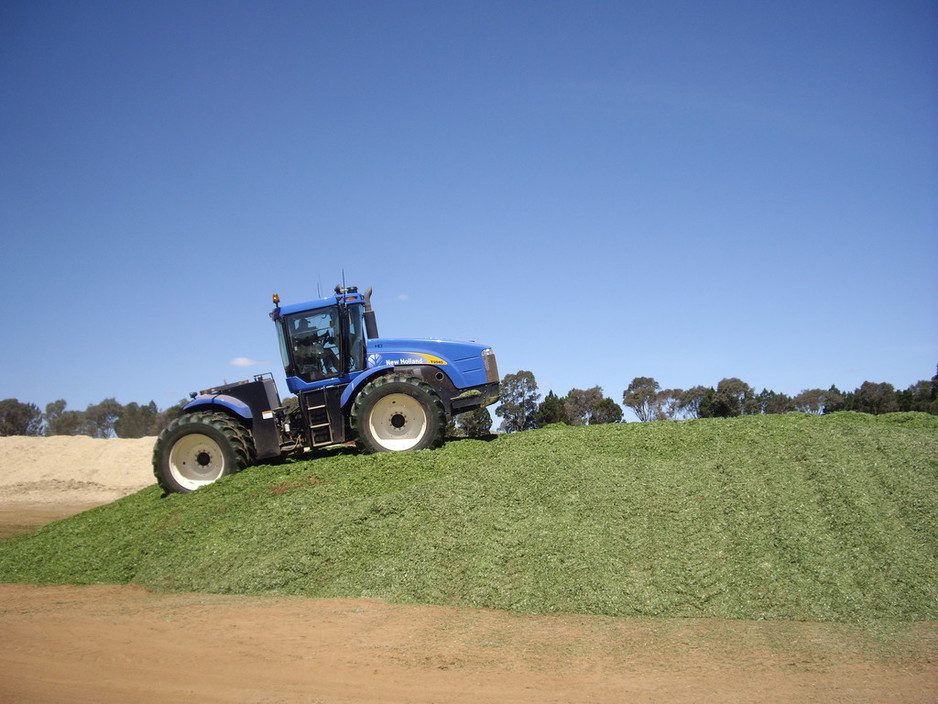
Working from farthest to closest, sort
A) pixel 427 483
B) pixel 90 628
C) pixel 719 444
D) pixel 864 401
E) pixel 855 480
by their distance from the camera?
pixel 864 401 → pixel 719 444 → pixel 427 483 → pixel 855 480 → pixel 90 628

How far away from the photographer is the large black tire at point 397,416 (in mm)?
10023

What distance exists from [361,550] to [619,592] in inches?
103

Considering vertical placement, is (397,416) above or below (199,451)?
above

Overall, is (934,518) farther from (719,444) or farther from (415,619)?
(415,619)

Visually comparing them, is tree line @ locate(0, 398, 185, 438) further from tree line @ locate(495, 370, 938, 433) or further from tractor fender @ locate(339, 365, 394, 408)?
tractor fender @ locate(339, 365, 394, 408)

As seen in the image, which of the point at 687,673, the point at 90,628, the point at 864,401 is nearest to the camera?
the point at 687,673

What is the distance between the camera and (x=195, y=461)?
10.3m

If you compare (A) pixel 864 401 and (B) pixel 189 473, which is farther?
(A) pixel 864 401

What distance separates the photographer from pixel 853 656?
17.7 feet

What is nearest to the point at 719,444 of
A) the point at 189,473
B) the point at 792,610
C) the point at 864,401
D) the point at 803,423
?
the point at 803,423

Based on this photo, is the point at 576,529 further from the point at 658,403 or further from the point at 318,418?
the point at 658,403

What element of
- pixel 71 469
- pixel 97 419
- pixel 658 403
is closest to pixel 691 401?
pixel 658 403

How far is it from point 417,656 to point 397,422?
4925 mm

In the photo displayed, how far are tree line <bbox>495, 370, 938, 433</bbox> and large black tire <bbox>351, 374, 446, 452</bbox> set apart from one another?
16.2 metres
